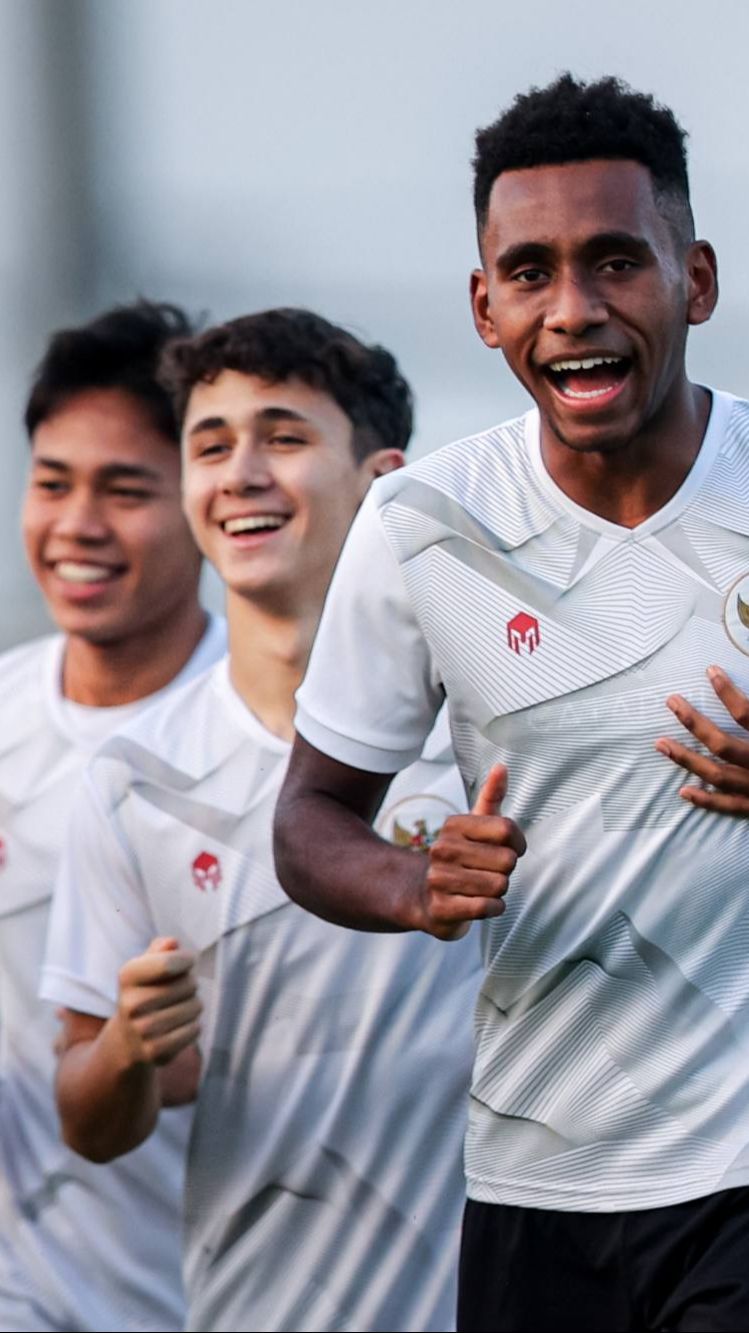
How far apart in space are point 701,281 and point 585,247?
0.90 ft

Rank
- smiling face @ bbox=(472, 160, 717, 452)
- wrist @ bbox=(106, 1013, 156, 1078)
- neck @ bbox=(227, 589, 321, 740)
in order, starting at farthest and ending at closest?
neck @ bbox=(227, 589, 321, 740), wrist @ bbox=(106, 1013, 156, 1078), smiling face @ bbox=(472, 160, 717, 452)

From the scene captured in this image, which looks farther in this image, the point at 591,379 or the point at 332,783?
the point at 332,783

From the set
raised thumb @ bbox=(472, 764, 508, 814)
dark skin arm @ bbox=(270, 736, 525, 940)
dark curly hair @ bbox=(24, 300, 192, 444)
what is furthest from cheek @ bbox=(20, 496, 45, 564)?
raised thumb @ bbox=(472, 764, 508, 814)

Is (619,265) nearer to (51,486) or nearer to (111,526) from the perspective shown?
(111,526)

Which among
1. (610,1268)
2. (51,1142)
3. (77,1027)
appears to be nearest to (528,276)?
(610,1268)

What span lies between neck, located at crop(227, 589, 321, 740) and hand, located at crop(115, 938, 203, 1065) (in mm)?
647

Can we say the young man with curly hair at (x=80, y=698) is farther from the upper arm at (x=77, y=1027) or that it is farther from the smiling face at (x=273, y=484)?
the smiling face at (x=273, y=484)

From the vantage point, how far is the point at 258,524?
545cm

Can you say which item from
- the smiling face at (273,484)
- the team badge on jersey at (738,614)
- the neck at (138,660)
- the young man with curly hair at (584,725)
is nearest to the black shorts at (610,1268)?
the young man with curly hair at (584,725)

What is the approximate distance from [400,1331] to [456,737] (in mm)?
1674

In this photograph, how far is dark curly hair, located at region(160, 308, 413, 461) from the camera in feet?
18.2

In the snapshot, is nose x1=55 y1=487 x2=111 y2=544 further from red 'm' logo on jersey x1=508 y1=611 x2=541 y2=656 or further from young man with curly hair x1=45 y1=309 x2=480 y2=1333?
red 'm' logo on jersey x1=508 y1=611 x2=541 y2=656

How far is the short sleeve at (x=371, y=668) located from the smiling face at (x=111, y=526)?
196cm

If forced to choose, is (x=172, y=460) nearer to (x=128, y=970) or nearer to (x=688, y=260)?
(x=128, y=970)
